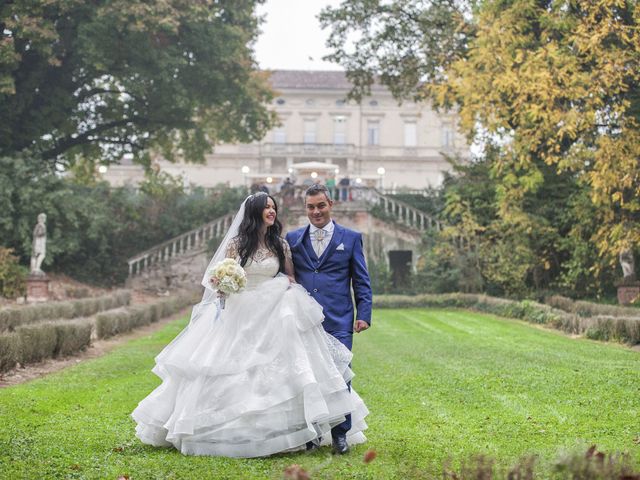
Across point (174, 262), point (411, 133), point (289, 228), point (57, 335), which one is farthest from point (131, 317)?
point (411, 133)

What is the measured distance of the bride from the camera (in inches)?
227

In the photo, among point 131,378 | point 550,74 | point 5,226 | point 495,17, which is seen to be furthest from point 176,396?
point 5,226

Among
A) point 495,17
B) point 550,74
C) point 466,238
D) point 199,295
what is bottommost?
point 199,295

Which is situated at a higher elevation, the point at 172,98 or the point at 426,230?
the point at 172,98

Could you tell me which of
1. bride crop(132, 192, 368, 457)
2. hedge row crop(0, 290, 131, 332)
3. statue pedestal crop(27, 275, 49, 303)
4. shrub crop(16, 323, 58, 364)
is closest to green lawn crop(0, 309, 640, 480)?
bride crop(132, 192, 368, 457)

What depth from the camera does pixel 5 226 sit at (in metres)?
27.5

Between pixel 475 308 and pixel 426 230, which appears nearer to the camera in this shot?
pixel 475 308

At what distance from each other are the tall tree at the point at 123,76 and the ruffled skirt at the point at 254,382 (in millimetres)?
20993

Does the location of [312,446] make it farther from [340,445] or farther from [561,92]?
[561,92]

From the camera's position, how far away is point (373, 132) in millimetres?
64688

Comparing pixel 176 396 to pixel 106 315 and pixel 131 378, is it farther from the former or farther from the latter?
pixel 106 315

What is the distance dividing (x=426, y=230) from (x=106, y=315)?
18.2 m

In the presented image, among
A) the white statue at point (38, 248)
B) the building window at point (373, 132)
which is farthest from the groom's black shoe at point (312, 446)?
the building window at point (373, 132)

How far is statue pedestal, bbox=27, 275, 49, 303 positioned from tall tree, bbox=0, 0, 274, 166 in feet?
17.8
